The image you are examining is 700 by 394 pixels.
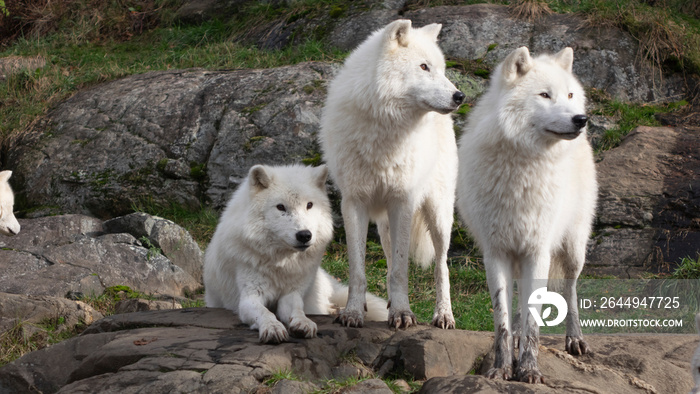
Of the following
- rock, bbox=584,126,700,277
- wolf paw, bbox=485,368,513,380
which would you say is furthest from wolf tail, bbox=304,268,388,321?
rock, bbox=584,126,700,277

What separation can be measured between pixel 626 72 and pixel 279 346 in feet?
22.9

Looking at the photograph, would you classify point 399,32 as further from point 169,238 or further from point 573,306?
point 169,238

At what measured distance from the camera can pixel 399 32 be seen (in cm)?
502

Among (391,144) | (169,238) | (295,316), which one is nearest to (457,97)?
(391,144)

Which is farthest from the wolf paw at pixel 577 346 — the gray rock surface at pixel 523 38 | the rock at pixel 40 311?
the gray rock surface at pixel 523 38

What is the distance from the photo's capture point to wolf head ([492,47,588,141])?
4.02m

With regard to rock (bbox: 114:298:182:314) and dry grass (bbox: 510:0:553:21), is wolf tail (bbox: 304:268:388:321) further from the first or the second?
dry grass (bbox: 510:0:553:21)

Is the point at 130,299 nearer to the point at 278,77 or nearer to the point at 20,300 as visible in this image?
the point at 20,300

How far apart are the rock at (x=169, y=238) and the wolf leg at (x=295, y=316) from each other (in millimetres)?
2800

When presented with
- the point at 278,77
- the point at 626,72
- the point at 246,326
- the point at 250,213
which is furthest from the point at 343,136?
the point at 626,72

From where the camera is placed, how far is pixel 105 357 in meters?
4.28

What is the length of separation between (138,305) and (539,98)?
12.6 feet

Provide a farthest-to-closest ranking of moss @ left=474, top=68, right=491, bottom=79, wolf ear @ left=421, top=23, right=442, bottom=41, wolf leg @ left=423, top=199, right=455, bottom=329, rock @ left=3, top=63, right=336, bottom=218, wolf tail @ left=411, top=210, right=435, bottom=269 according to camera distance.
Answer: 1. moss @ left=474, top=68, right=491, bottom=79
2. rock @ left=3, top=63, right=336, bottom=218
3. wolf tail @ left=411, top=210, right=435, bottom=269
4. wolf ear @ left=421, top=23, right=442, bottom=41
5. wolf leg @ left=423, top=199, right=455, bottom=329

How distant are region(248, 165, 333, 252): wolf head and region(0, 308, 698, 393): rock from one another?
0.64m
